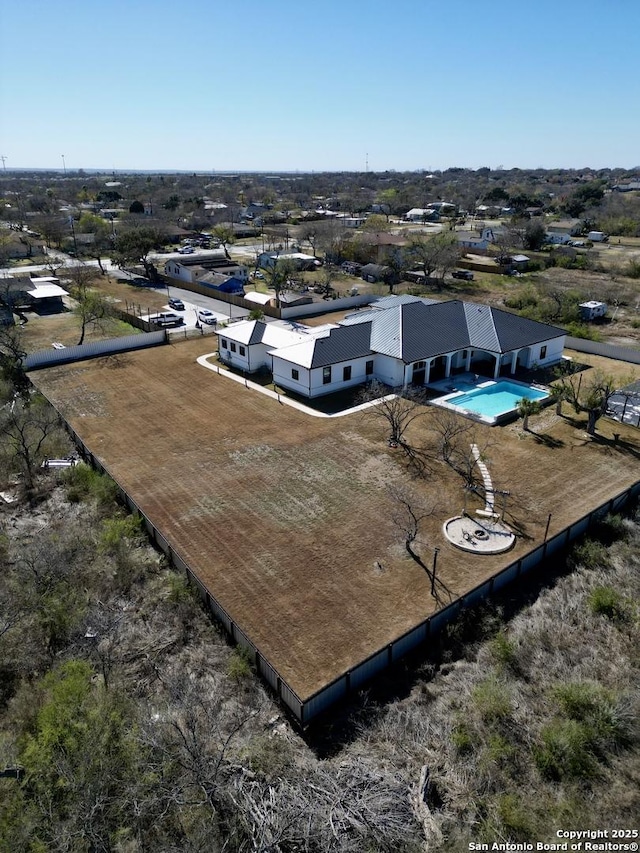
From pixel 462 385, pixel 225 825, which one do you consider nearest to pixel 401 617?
pixel 225 825

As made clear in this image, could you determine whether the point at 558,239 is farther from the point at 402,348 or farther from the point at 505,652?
the point at 505,652

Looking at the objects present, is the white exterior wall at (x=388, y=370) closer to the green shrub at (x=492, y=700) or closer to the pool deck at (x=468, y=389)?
the pool deck at (x=468, y=389)

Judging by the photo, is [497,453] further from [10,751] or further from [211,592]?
[10,751]

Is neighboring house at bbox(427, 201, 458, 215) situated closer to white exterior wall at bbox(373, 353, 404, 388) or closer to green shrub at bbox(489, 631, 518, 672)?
white exterior wall at bbox(373, 353, 404, 388)

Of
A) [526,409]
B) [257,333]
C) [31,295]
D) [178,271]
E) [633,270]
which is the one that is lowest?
[526,409]

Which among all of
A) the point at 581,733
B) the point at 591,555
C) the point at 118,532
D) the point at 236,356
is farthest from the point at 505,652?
the point at 236,356
